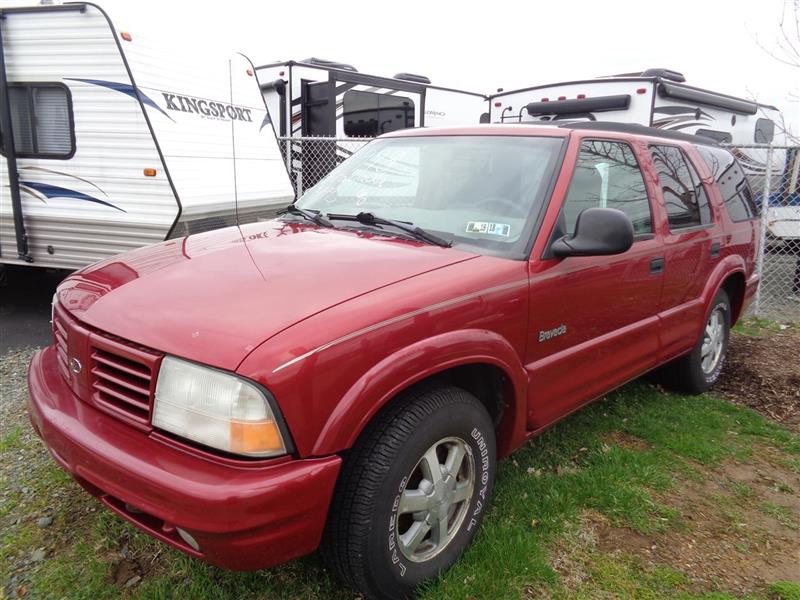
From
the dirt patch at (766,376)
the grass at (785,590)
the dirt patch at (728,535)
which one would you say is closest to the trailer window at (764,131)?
the dirt patch at (766,376)

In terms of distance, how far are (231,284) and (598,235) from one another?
62.7 inches

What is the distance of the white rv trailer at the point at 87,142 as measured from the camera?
5.79 meters

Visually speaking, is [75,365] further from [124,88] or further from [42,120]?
[42,120]

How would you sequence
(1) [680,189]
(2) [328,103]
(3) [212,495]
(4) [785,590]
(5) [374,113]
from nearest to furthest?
(3) [212,495], (4) [785,590], (1) [680,189], (2) [328,103], (5) [374,113]

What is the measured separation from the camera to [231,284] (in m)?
2.33

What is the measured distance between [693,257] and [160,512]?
3.49 metres

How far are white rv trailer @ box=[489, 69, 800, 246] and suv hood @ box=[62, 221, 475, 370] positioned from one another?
757 centimetres

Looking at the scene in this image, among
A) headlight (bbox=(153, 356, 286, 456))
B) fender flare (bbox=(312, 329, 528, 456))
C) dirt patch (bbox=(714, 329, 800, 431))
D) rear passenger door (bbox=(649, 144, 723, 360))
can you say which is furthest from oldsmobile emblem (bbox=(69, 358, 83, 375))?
dirt patch (bbox=(714, 329, 800, 431))

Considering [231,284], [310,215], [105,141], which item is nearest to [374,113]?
[105,141]

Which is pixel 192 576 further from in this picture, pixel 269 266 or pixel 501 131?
pixel 501 131

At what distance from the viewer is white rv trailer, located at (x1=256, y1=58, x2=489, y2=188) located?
9.79 metres

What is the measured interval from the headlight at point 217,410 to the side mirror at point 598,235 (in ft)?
5.17

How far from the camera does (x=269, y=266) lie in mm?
2502

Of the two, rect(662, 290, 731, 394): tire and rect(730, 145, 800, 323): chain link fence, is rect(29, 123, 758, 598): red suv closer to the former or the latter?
rect(662, 290, 731, 394): tire
